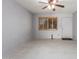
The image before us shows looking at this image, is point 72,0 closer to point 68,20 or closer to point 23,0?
point 23,0

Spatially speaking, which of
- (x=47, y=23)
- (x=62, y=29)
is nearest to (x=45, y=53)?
(x=62, y=29)

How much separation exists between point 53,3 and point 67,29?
5465 mm

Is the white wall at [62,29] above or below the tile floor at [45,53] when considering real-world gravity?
above

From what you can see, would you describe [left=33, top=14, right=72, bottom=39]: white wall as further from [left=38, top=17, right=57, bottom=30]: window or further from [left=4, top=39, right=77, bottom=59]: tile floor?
[left=4, top=39, right=77, bottom=59]: tile floor

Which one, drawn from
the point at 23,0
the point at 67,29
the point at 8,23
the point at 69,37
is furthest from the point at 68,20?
the point at 8,23

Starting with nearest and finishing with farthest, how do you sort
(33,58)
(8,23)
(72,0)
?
(33,58)
(8,23)
(72,0)

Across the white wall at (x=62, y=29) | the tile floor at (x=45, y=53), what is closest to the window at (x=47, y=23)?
the white wall at (x=62, y=29)

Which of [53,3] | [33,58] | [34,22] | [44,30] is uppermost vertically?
[53,3]

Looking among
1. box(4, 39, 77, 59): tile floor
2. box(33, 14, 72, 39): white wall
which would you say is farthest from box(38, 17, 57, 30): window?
box(4, 39, 77, 59): tile floor

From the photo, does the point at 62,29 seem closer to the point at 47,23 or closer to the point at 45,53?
the point at 47,23

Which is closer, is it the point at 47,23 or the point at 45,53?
the point at 45,53

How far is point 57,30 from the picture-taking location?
10719 millimetres

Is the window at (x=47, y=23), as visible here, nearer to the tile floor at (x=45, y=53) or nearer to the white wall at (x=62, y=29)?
the white wall at (x=62, y=29)

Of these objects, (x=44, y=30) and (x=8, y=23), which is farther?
(x=44, y=30)
